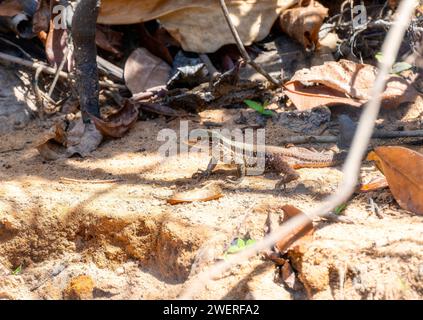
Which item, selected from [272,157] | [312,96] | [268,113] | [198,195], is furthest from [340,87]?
[198,195]

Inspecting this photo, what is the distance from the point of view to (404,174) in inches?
107

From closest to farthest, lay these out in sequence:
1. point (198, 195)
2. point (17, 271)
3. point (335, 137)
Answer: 1. point (198, 195)
2. point (17, 271)
3. point (335, 137)

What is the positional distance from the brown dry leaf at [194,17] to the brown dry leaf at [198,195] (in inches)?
58.5

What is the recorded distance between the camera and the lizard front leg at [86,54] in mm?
3381

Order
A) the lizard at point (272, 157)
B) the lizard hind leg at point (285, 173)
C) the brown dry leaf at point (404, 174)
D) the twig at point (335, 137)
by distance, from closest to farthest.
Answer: the brown dry leaf at point (404, 174) → the lizard hind leg at point (285, 173) → the lizard at point (272, 157) → the twig at point (335, 137)

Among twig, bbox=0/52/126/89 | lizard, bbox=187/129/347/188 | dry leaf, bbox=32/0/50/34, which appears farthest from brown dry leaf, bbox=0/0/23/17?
lizard, bbox=187/129/347/188

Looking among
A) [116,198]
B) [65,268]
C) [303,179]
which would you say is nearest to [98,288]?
[65,268]

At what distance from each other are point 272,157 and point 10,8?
6.91 ft

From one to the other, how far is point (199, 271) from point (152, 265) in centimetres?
45

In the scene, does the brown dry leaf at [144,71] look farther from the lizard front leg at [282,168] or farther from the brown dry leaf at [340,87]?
the lizard front leg at [282,168]

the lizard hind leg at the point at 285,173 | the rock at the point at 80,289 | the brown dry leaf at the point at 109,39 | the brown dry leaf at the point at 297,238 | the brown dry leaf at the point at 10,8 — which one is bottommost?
the rock at the point at 80,289

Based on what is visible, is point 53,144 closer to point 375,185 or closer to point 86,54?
point 86,54

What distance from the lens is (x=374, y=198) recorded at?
2850 mm

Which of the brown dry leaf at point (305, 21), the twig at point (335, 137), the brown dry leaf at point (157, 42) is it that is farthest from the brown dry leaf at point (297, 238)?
the brown dry leaf at point (157, 42)
